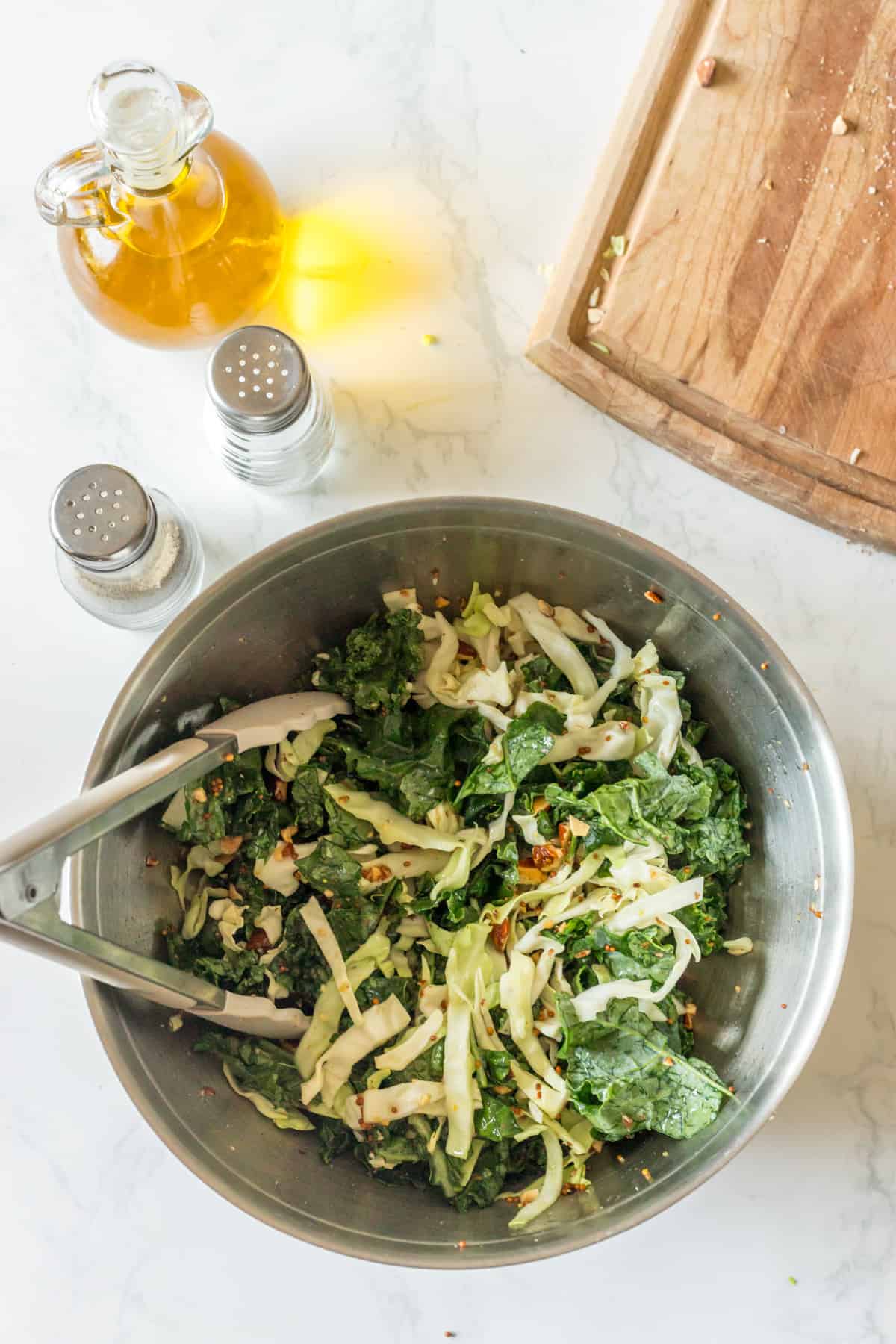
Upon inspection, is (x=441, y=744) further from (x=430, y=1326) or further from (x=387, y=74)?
(x=387, y=74)

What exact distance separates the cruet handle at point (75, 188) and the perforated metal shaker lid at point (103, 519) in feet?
1.05

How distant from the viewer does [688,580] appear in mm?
1450

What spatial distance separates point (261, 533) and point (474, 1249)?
3.39ft

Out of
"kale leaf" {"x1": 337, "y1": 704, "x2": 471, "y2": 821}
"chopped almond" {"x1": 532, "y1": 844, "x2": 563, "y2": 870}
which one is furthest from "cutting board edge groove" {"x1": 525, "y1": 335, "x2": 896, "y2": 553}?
"chopped almond" {"x1": 532, "y1": 844, "x2": 563, "y2": 870}

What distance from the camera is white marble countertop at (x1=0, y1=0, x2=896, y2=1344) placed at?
1.69 m

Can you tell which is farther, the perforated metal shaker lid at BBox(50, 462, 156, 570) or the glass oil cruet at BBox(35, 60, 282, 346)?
the perforated metal shaker lid at BBox(50, 462, 156, 570)

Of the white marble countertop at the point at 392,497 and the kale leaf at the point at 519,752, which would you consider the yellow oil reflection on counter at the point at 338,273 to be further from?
the kale leaf at the point at 519,752

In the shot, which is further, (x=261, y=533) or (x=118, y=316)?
(x=261, y=533)

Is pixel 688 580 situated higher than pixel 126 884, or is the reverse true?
pixel 688 580

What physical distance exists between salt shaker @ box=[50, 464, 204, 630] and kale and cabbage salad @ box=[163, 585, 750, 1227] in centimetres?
27

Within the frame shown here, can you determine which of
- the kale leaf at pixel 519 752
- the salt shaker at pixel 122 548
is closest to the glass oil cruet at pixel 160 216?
the salt shaker at pixel 122 548

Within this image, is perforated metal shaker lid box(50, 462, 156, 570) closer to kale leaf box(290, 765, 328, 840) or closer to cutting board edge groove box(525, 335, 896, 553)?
kale leaf box(290, 765, 328, 840)

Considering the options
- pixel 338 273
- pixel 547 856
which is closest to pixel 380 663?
pixel 547 856

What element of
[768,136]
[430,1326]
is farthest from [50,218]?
[430,1326]
